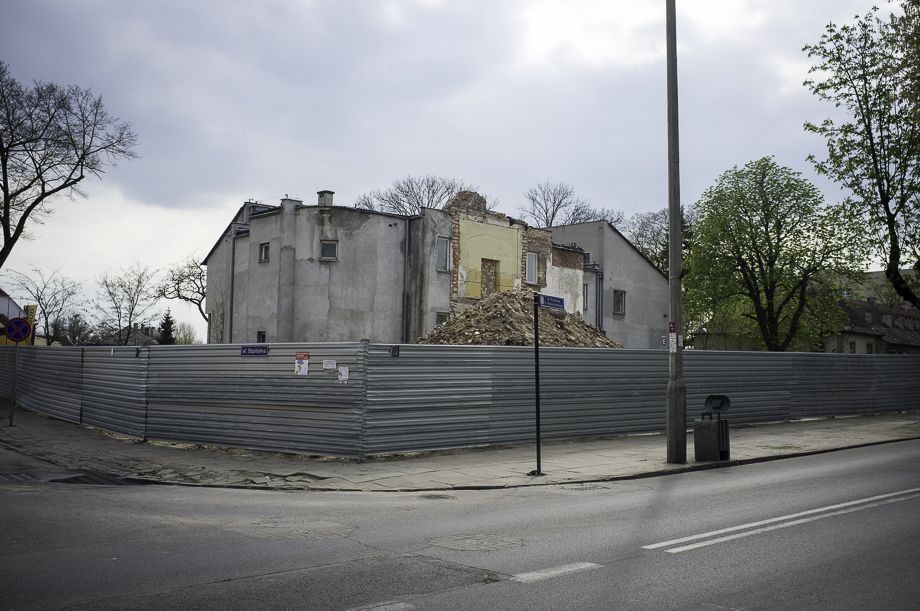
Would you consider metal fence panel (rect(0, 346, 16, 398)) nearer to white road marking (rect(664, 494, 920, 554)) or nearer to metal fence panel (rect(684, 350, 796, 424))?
metal fence panel (rect(684, 350, 796, 424))

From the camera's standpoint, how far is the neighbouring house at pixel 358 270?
31312mm

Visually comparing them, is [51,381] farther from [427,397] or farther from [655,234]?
[655,234]

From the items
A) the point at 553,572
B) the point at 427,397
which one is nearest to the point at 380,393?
the point at 427,397

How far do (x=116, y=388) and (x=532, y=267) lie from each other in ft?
71.1

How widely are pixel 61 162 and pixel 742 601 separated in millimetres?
34125

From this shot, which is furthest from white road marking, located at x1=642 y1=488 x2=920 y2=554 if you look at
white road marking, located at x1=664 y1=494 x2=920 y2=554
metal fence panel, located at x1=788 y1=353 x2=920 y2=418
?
metal fence panel, located at x1=788 y1=353 x2=920 y2=418

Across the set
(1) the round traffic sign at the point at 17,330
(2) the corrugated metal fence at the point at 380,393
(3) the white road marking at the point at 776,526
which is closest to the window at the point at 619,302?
(2) the corrugated metal fence at the point at 380,393

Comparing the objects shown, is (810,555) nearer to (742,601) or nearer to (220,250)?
(742,601)

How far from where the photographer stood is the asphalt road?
563 centimetres

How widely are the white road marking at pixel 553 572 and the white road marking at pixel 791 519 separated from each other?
3.28 ft

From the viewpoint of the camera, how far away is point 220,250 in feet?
126

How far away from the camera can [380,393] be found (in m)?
14.6

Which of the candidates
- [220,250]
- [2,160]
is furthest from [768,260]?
[2,160]

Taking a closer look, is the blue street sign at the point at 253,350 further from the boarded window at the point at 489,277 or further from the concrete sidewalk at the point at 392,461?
the boarded window at the point at 489,277
